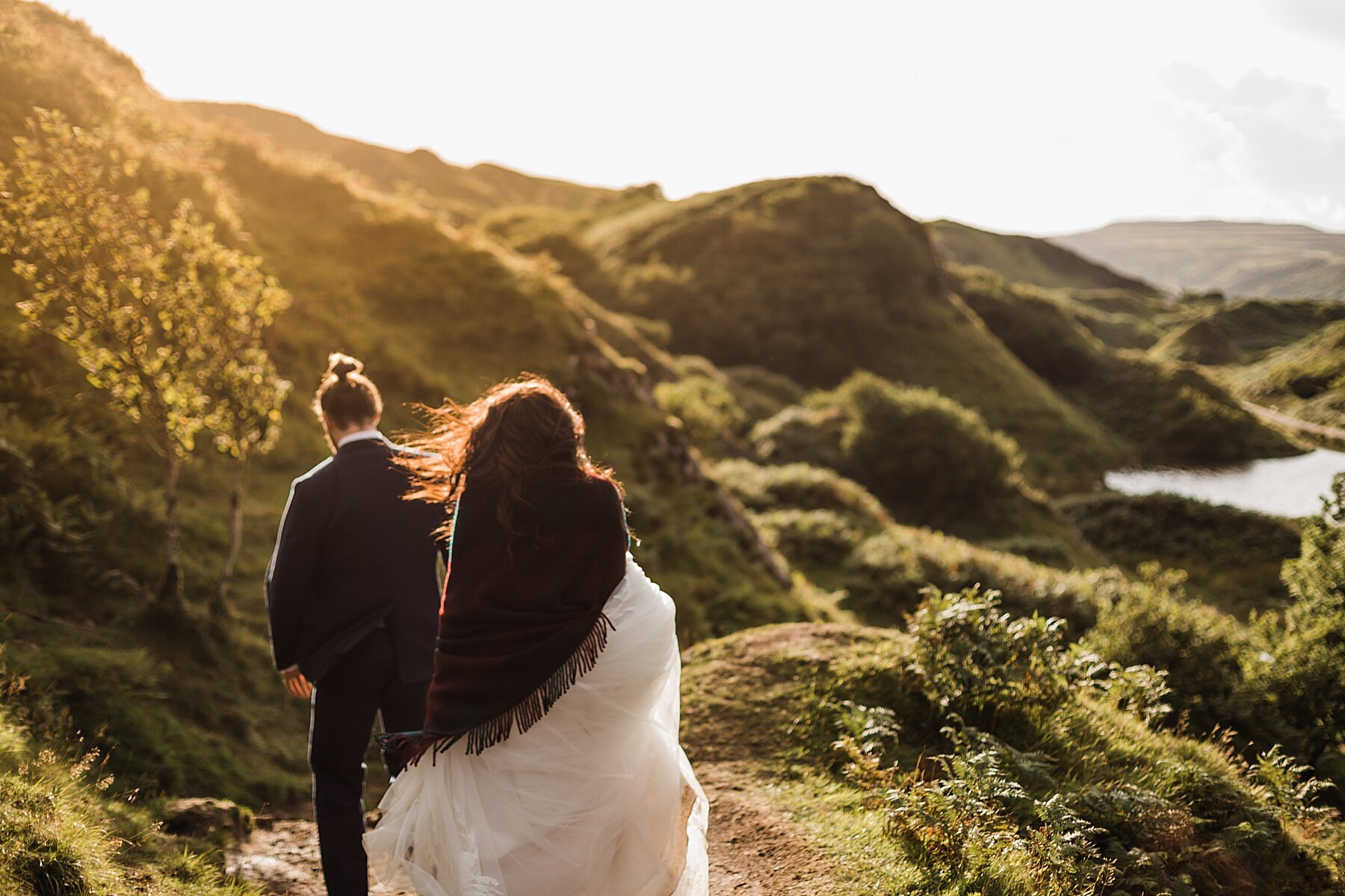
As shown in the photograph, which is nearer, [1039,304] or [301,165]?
[301,165]

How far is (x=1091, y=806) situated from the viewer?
15.8 feet

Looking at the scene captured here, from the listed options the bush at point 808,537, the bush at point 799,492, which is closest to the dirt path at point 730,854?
the bush at point 808,537

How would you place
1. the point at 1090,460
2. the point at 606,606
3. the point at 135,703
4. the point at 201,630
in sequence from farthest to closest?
the point at 1090,460, the point at 201,630, the point at 135,703, the point at 606,606

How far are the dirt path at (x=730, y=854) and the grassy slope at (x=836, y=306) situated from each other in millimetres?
60810

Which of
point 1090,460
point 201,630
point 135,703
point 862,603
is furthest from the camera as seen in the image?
point 1090,460

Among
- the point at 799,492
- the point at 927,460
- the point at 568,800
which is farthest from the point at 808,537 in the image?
the point at 568,800

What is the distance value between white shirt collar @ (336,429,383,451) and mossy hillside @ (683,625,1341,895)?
346cm

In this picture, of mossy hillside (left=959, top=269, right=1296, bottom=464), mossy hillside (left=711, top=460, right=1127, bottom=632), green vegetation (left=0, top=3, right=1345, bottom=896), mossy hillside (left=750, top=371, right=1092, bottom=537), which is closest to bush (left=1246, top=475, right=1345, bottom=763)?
green vegetation (left=0, top=3, right=1345, bottom=896)

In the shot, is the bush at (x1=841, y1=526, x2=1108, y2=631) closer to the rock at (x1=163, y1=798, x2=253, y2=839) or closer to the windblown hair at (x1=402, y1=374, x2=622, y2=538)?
the rock at (x1=163, y1=798, x2=253, y2=839)

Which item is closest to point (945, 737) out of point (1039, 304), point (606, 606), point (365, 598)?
point (606, 606)

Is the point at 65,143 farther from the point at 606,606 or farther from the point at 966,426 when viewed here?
the point at 966,426

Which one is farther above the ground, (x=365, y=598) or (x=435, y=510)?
(x=435, y=510)

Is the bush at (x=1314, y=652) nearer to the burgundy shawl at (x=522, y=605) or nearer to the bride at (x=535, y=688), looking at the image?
the bride at (x=535, y=688)

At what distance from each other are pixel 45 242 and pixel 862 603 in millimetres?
16242
